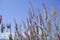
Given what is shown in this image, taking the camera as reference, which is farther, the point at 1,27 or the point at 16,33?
the point at 1,27

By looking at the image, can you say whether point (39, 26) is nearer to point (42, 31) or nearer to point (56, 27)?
point (42, 31)

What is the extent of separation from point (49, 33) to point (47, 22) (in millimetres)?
106

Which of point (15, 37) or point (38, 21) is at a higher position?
point (38, 21)

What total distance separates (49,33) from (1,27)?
432mm

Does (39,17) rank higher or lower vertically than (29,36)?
higher

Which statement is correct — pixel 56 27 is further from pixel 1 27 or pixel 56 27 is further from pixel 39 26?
pixel 1 27

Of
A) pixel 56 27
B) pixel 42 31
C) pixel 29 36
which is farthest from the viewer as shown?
pixel 56 27

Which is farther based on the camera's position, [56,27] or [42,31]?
[56,27]

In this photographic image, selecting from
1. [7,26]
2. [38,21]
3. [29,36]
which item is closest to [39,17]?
[38,21]

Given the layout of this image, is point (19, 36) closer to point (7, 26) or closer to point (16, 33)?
point (16, 33)

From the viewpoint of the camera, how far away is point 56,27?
1.13 metres

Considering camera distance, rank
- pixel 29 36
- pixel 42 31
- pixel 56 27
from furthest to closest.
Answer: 1. pixel 56 27
2. pixel 42 31
3. pixel 29 36

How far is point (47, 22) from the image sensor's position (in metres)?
1.06

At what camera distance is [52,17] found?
46.8 inches
